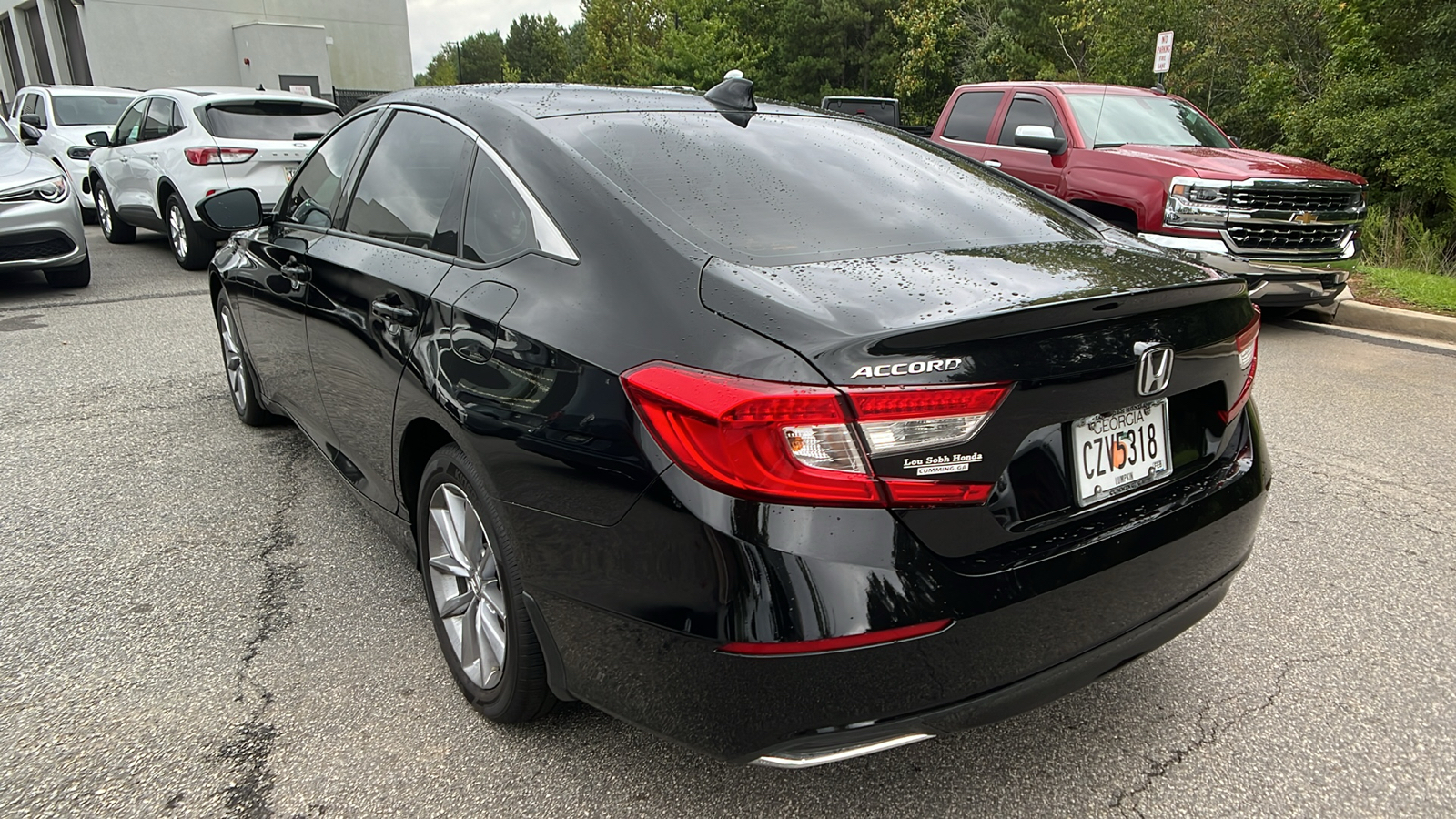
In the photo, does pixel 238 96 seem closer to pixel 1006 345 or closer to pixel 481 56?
pixel 1006 345

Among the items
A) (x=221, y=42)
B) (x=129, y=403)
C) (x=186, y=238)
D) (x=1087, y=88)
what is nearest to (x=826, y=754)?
(x=129, y=403)

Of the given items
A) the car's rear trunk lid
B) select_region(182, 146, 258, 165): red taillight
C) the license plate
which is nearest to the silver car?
select_region(182, 146, 258, 165): red taillight

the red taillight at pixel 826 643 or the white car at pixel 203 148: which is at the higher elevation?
the white car at pixel 203 148

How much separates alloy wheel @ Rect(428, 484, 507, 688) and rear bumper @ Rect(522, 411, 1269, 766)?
39 centimetres

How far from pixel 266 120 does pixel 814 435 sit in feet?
30.6

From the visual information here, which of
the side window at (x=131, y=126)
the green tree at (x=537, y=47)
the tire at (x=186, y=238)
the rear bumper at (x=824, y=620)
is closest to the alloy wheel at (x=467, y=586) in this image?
the rear bumper at (x=824, y=620)

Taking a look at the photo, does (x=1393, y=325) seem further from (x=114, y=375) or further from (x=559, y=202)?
(x=114, y=375)

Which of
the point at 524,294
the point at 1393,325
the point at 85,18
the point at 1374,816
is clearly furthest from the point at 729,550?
the point at 85,18

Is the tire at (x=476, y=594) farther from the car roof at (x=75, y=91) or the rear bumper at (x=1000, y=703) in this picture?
the car roof at (x=75, y=91)

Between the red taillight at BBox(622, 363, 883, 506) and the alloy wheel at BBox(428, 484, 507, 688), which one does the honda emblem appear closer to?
the red taillight at BBox(622, 363, 883, 506)

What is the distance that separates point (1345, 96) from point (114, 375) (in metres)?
12.1

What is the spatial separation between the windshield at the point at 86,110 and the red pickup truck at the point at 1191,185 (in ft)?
41.9

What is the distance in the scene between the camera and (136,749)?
2.39m

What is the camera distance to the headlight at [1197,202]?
6883 millimetres
